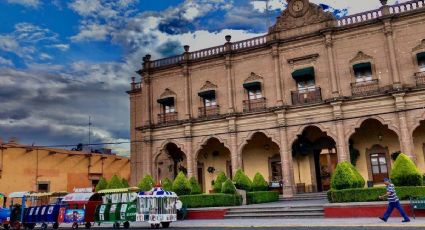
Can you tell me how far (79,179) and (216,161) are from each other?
1218 centimetres

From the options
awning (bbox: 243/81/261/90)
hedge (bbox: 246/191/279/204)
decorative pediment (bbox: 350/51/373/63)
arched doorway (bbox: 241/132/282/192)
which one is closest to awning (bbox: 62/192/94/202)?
hedge (bbox: 246/191/279/204)

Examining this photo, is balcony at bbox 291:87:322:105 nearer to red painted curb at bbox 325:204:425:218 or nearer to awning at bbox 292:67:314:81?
awning at bbox 292:67:314:81

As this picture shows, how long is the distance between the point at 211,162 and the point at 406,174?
700 inches

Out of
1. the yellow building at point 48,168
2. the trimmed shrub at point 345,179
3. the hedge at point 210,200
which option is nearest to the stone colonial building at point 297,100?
the yellow building at point 48,168

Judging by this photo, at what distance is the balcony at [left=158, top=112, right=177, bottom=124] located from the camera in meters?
32.0

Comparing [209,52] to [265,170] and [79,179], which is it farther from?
[79,179]

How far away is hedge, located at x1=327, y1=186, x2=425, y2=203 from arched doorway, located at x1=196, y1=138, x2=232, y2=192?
14.3 meters

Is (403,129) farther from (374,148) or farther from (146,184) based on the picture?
(146,184)

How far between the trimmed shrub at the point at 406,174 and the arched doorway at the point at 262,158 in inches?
487

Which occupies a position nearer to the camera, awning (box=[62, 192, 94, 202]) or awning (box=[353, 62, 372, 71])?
awning (box=[62, 192, 94, 202])

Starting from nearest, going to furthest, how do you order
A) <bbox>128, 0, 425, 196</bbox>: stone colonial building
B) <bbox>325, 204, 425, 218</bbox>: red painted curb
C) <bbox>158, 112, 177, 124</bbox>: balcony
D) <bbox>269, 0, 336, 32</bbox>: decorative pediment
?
<bbox>325, 204, 425, 218</bbox>: red painted curb
<bbox>128, 0, 425, 196</bbox>: stone colonial building
<bbox>269, 0, 336, 32</bbox>: decorative pediment
<bbox>158, 112, 177, 124</bbox>: balcony

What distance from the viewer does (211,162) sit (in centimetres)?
3291

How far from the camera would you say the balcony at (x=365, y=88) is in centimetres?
2561

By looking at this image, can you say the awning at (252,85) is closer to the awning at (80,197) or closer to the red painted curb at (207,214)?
the red painted curb at (207,214)
